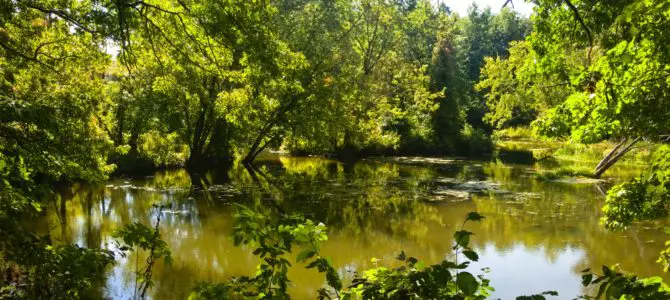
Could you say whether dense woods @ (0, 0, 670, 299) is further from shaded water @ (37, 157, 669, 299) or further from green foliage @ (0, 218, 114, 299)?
shaded water @ (37, 157, 669, 299)

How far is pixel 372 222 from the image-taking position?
482 inches

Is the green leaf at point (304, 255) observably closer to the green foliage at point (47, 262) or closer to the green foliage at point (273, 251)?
the green foliage at point (273, 251)

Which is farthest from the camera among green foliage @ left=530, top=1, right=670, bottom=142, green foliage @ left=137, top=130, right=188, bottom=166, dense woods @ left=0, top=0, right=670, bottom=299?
green foliage @ left=137, top=130, right=188, bottom=166

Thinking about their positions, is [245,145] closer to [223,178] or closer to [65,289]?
[223,178]

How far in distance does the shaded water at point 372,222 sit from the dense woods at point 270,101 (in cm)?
116

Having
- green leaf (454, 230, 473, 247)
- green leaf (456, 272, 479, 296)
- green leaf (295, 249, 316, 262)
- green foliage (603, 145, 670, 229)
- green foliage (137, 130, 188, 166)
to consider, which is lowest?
green foliage (603, 145, 670, 229)

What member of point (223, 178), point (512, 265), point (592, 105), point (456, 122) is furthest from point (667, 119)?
point (456, 122)

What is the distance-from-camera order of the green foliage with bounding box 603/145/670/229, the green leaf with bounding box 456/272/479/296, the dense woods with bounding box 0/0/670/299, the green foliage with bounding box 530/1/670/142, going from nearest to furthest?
the green leaf with bounding box 456/272/479/296 < the dense woods with bounding box 0/0/670/299 < the green foliage with bounding box 530/1/670/142 < the green foliage with bounding box 603/145/670/229

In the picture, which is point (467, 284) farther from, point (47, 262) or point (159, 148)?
point (159, 148)

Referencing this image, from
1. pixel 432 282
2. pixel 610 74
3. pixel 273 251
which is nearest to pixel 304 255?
pixel 273 251

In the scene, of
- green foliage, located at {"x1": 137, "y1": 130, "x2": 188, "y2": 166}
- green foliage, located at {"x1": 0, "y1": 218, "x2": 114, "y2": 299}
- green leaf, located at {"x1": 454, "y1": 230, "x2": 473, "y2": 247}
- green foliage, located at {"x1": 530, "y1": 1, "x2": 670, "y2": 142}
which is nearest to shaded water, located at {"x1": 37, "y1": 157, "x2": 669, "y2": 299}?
green foliage, located at {"x1": 137, "y1": 130, "x2": 188, "y2": 166}

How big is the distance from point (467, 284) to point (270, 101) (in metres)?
17.1

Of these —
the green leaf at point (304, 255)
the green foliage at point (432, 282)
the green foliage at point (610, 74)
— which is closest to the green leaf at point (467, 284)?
the green foliage at point (432, 282)

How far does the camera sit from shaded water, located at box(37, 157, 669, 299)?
8.50m
